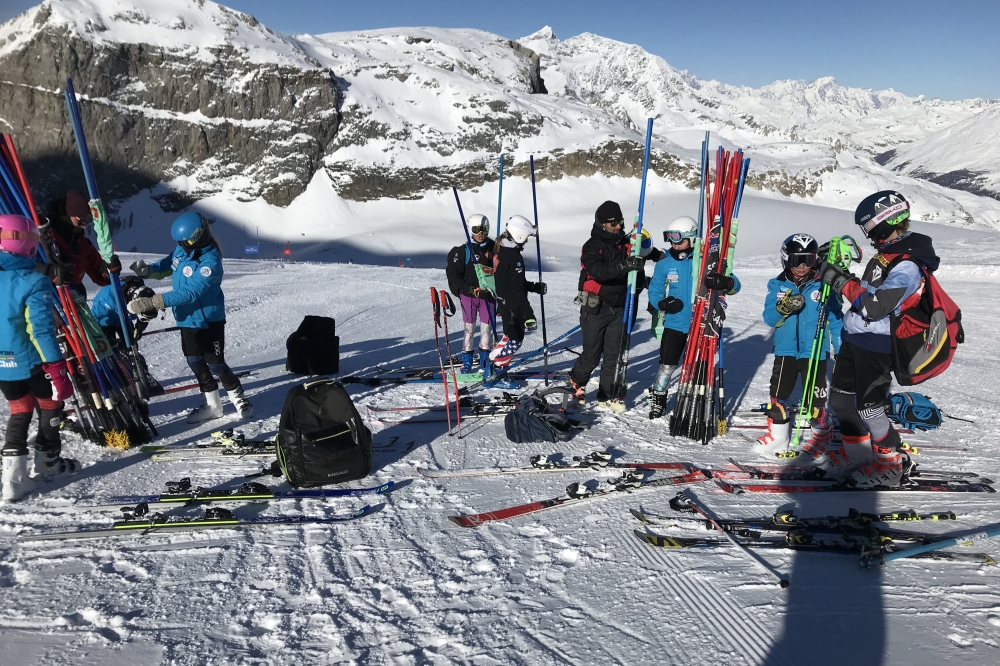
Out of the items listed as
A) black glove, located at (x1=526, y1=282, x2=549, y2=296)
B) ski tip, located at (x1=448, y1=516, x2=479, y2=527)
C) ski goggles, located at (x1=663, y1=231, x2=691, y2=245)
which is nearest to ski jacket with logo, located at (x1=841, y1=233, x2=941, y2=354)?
ski goggles, located at (x1=663, y1=231, x2=691, y2=245)

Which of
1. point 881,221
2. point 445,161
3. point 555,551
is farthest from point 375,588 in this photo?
point 445,161

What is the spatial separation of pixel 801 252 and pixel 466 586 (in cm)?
366

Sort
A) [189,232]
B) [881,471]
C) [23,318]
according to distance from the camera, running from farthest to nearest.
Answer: [189,232], [881,471], [23,318]

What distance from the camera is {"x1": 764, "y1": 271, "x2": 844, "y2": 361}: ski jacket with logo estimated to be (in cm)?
484

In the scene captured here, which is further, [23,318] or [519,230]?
[519,230]

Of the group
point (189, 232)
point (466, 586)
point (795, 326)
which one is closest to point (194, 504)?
point (466, 586)

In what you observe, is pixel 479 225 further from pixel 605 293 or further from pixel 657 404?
pixel 657 404

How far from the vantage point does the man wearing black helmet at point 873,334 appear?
3.59 meters

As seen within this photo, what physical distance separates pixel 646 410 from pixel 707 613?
3363mm

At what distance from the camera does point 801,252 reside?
4742 mm

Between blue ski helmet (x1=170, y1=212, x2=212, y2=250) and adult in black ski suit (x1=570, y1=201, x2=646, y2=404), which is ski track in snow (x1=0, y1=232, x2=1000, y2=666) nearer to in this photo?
adult in black ski suit (x1=570, y1=201, x2=646, y2=404)

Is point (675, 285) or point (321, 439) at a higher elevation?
point (675, 285)

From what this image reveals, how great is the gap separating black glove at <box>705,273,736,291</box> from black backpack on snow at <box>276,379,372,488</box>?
3073 millimetres

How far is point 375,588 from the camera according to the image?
3127 millimetres
